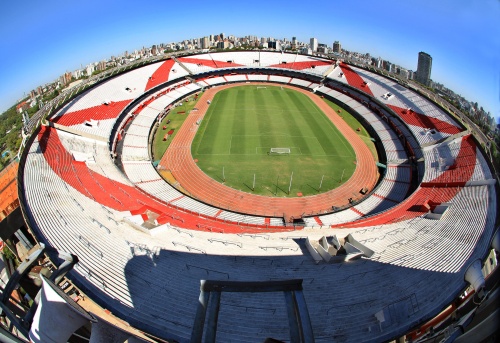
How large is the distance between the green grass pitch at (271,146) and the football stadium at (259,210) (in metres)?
0.21

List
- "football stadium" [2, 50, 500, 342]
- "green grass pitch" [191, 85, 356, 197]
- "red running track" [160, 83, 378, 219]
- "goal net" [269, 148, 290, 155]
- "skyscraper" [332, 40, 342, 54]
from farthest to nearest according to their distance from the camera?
"skyscraper" [332, 40, 342, 54] → "goal net" [269, 148, 290, 155] → "green grass pitch" [191, 85, 356, 197] → "red running track" [160, 83, 378, 219] → "football stadium" [2, 50, 500, 342]

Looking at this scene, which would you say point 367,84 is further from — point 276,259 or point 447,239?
point 276,259

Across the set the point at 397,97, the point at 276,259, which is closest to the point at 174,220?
the point at 276,259

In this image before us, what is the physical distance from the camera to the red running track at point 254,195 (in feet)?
70.6

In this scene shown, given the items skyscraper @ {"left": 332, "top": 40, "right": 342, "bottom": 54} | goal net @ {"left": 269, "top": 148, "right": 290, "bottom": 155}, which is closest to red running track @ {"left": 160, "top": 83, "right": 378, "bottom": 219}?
goal net @ {"left": 269, "top": 148, "right": 290, "bottom": 155}

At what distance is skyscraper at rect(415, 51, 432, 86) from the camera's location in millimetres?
50662

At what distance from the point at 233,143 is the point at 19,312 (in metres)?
23.0

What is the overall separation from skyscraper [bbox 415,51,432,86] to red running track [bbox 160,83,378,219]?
32271 mm

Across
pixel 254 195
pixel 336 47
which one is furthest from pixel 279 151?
pixel 336 47

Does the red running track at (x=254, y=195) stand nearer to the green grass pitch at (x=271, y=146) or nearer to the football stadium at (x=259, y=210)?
the football stadium at (x=259, y=210)

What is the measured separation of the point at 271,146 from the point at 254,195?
8.57 meters

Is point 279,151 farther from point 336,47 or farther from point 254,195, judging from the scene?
point 336,47

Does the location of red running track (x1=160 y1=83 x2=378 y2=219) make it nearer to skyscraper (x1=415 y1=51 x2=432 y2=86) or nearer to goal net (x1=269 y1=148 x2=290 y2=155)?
goal net (x1=269 y1=148 x2=290 y2=155)

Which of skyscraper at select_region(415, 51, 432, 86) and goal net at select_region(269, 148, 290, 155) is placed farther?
skyscraper at select_region(415, 51, 432, 86)
